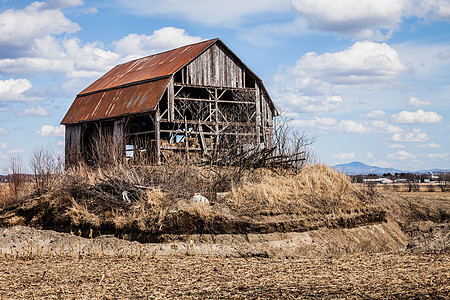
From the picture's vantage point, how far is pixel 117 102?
28.4 m

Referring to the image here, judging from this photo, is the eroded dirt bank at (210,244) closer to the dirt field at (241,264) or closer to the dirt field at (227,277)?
the dirt field at (241,264)

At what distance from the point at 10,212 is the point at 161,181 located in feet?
25.2

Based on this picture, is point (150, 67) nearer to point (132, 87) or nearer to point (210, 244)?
point (132, 87)

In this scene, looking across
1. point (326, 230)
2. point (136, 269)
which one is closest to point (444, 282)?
point (136, 269)

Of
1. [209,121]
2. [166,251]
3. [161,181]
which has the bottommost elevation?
[166,251]

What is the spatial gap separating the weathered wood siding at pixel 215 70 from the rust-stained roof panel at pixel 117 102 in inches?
82.8

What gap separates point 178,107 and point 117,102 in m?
3.42

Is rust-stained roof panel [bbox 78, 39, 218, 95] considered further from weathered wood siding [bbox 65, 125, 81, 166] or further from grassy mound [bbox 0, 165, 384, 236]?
grassy mound [bbox 0, 165, 384, 236]

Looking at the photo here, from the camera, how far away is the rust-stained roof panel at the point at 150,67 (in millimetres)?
27500

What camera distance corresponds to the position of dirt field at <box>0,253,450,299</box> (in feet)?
31.8

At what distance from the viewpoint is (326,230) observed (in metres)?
18.4

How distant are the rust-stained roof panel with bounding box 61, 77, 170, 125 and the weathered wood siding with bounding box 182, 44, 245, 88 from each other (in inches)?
82.8

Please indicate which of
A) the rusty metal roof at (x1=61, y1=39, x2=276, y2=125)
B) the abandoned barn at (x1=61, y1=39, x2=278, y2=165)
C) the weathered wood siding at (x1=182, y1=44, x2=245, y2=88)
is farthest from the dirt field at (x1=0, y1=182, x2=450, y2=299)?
the weathered wood siding at (x1=182, y1=44, x2=245, y2=88)

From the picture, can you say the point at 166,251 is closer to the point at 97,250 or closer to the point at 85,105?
the point at 97,250
